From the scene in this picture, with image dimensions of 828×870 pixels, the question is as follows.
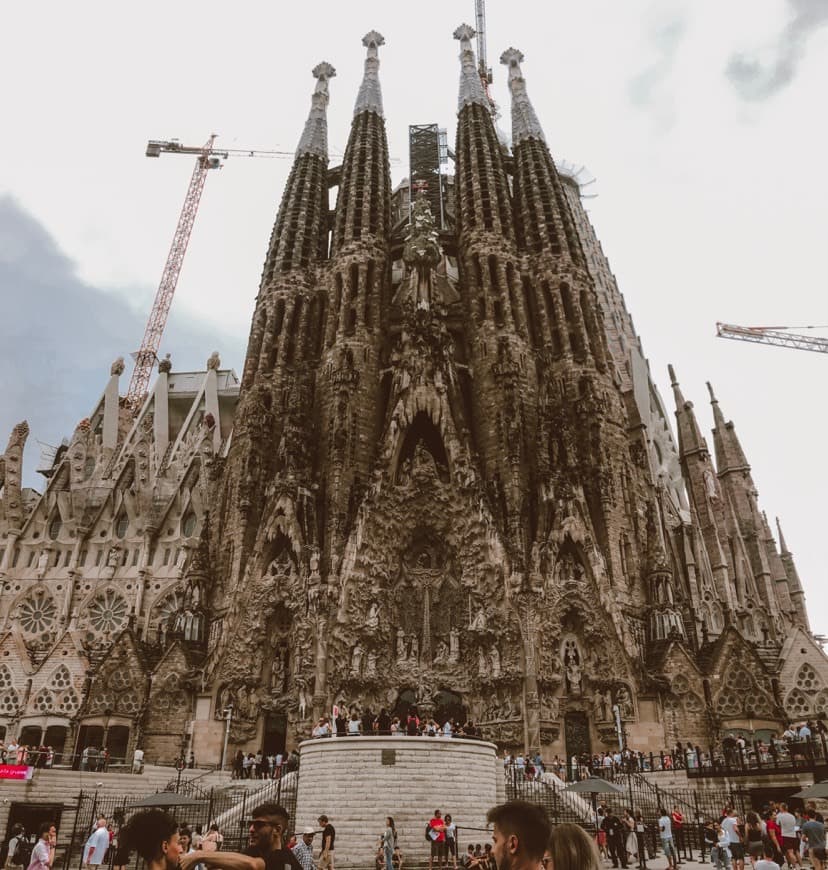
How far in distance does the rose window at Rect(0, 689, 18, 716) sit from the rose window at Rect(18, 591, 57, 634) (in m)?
3.83

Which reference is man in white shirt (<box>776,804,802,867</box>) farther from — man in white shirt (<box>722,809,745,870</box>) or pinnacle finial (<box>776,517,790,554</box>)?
pinnacle finial (<box>776,517,790,554</box>)

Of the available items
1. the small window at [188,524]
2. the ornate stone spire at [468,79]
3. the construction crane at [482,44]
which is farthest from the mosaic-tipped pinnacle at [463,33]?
the small window at [188,524]

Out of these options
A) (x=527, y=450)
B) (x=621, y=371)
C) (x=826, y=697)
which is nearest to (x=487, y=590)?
(x=527, y=450)

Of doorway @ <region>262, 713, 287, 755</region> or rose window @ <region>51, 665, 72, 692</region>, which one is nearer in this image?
doorway @ <region>262, 713, 287, 755</region>

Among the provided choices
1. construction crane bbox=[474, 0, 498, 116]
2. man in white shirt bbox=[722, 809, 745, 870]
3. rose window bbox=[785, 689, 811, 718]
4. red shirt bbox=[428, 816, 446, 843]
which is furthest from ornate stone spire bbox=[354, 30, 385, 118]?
man in white shirt bbox=[722, 809, 745, 870]

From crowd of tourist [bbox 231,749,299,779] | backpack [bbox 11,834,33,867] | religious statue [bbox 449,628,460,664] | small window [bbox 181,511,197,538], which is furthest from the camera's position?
small window [bbox 181,511,197,538]

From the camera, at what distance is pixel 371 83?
54.7m

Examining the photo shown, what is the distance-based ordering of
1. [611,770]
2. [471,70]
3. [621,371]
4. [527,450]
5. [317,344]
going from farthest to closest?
[621,371]
[471,70]
[317,344]
[527,450]
[611,770]

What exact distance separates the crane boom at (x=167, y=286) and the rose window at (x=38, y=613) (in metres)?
26.4

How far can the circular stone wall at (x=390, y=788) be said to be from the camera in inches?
802

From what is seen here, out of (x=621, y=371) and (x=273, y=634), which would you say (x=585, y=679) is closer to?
(x=273, y=634)

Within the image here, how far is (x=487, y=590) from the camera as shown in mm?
32531

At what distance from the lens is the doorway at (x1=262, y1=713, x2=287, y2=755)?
31172 millimetres

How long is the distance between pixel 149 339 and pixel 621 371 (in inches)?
1804
